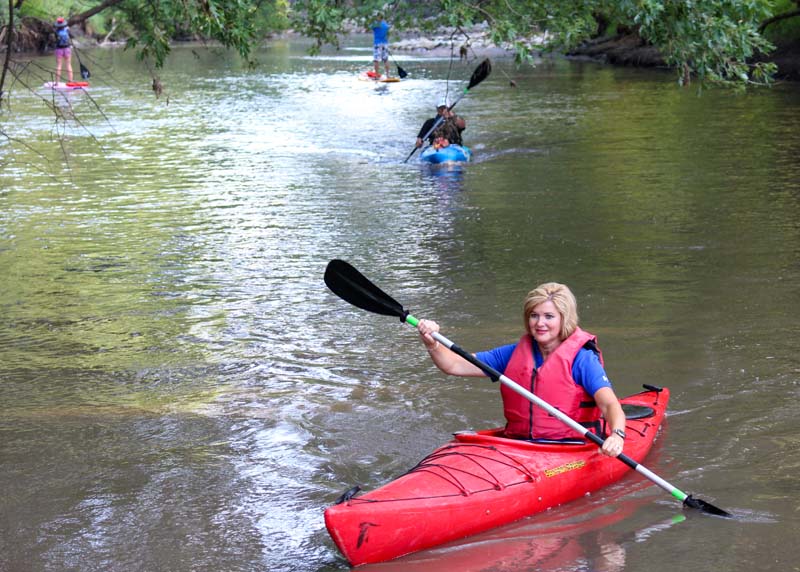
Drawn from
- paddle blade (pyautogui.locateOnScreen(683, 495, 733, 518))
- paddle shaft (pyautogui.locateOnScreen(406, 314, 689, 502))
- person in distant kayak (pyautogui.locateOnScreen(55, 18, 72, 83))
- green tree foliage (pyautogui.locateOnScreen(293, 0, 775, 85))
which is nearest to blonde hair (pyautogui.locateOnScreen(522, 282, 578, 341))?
paddle shaft (pyautogui.locateOnScreen(406, 314, 689, 502))

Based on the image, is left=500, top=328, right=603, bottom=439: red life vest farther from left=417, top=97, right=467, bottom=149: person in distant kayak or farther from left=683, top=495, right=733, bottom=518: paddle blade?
left=417, top=97, right=467, bottom=149: person in distant kayak

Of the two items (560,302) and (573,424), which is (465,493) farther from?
(560,302)

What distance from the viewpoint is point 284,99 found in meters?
23.0

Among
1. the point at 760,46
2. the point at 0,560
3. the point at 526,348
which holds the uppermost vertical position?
the point at 760,46

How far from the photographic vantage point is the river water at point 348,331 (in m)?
4.47

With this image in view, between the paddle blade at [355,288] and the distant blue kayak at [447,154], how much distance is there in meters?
8.88

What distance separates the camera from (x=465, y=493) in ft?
13.8

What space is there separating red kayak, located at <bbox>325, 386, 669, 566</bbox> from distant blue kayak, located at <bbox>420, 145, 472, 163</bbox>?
920cm

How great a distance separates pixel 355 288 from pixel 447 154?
29.4 ft

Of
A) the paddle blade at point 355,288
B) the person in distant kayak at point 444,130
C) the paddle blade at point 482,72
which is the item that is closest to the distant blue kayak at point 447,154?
the person in distant kayak at point 444,130

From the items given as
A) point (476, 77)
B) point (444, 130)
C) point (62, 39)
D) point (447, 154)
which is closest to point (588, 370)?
point (62, 39)

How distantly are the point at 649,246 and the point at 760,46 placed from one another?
2.05 meters

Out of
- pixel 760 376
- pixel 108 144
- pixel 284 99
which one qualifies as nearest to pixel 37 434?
pixel 760 376

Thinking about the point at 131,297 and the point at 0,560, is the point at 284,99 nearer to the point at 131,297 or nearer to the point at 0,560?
the point at 131,297
